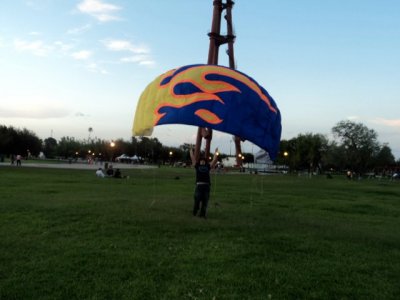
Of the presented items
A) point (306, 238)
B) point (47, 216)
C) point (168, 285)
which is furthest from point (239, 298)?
point (47, 216)

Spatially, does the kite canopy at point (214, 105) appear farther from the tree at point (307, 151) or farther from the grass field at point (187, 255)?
the tree at point (307, 151)

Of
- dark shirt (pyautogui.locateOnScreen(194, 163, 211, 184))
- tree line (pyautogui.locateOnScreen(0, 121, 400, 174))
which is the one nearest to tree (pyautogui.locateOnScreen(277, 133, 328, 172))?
tree line (pyautogui.locateOnScreen(0, 121, 400, 174))

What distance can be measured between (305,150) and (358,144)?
73.4 ft

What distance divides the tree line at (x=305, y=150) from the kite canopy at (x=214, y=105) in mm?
45114

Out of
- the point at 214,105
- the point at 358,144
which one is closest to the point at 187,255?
the point at 214,105

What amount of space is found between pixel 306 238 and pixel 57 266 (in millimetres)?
6069

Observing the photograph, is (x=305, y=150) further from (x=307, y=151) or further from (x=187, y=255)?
(x=187, y=255)

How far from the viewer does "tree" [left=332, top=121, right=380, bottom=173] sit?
293 ft

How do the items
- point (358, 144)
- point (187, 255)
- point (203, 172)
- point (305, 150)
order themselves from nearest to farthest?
point (187, 255) → point (203, 172) → point (358, 144) → point (305, 150)

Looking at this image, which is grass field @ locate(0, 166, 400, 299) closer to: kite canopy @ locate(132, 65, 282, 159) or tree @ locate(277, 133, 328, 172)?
kite canopy @ locate(132, 65, 282, 159)

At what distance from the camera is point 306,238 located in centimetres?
1039

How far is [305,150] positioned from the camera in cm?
11138

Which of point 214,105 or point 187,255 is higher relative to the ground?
point 214,105

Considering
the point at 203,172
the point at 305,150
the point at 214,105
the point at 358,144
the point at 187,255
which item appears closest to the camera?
the point at 187,255
